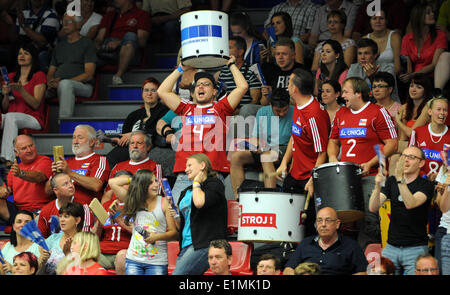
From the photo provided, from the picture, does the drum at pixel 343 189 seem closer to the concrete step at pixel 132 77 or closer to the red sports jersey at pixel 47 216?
the red sports jersey at pixel 47 216

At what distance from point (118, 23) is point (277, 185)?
430 cm

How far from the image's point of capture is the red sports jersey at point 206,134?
9.58 meters

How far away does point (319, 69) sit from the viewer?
37.0 ft

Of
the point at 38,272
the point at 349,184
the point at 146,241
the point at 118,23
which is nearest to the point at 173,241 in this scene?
the point at 146,241

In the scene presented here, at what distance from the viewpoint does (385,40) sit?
11422 millimetres

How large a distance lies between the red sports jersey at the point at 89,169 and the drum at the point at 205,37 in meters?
1.98

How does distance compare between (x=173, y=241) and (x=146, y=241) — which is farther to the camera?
(x=173, y=241)

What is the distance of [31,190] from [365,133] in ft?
12.7

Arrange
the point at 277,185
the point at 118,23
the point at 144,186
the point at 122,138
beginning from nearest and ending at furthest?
the point at 144,186
the point at 277,185
the point at 122,138
the point at 118,23

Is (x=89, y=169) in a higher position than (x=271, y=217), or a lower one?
higher

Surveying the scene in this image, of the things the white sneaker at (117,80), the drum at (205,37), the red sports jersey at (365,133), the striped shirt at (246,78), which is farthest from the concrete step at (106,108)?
the red sports jersey at (365,133)

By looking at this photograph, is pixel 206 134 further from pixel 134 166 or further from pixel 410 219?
pixel 410 219

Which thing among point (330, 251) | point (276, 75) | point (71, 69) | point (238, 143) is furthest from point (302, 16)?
point (330, 251)
